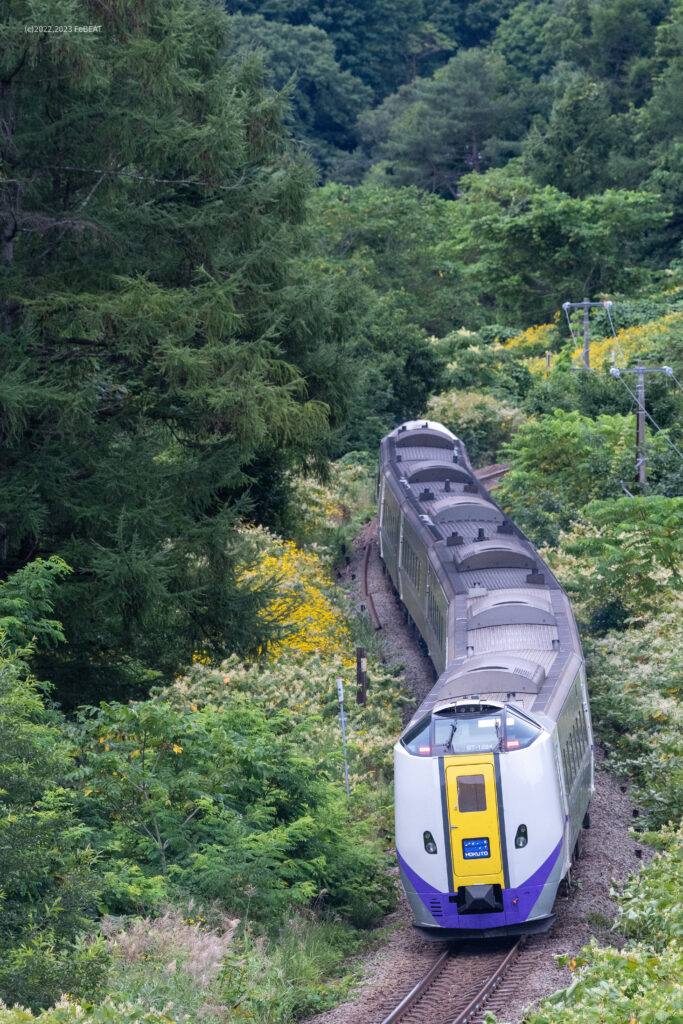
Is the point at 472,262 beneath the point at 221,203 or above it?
beneath

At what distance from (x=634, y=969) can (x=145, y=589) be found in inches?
340

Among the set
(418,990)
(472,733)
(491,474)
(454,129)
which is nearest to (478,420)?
(491,474)

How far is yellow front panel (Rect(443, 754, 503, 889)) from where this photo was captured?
12.9 meters

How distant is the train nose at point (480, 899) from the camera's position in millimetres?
12961

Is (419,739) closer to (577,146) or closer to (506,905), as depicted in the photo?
(506,905)

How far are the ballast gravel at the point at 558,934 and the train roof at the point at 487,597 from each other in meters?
2.33

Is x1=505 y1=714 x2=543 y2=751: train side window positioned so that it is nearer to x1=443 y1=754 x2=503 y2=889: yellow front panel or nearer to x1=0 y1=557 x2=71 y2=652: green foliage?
x1=443 y1=754 x2=503 y2=889: yellow front panel

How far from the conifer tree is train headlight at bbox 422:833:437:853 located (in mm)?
4847

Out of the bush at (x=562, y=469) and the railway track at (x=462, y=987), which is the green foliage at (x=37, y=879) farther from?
the bush at (x=562, y=469)

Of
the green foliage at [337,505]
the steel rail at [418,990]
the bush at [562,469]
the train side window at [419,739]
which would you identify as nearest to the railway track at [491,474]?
the green foliage at [337,505]

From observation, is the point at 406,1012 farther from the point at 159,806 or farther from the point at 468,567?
the point at 468,567

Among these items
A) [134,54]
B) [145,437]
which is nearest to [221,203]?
Answer: [134,54]

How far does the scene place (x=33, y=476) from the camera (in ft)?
53.7

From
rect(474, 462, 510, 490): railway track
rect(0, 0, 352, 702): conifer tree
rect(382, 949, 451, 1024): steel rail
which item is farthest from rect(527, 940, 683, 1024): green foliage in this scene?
rect(474, 462, 510, 490): railway track
